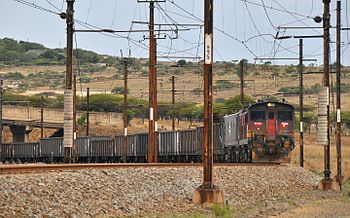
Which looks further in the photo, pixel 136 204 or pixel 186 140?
pixel 186 140

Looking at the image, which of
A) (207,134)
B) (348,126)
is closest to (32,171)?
(207,134)

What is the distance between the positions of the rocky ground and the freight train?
8.85 metres

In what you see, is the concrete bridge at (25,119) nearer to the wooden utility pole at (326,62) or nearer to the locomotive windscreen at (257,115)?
the locomotive windscreen at (257,115)

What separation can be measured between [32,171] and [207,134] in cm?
507

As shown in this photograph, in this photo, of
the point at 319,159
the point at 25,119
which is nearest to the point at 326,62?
the point at 319,159

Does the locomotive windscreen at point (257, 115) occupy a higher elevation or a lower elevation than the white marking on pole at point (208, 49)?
lower

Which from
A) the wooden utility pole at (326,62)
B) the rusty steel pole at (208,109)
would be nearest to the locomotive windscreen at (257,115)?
the wooden utility pole at (326,62)

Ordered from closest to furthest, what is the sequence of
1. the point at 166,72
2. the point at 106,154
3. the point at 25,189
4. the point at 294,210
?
1. the point at 25,189
2. the point at 294,210
3. the point at 106,154
4. the point at 166,72

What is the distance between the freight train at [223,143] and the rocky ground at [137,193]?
29.0 feet

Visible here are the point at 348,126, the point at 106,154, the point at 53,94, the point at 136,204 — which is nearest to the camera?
the point at 136,204

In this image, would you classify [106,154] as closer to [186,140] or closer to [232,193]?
[186,140]

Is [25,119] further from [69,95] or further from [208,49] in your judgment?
[208,49]

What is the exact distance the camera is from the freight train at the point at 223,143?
41.6m

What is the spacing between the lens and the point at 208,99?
917 inches
